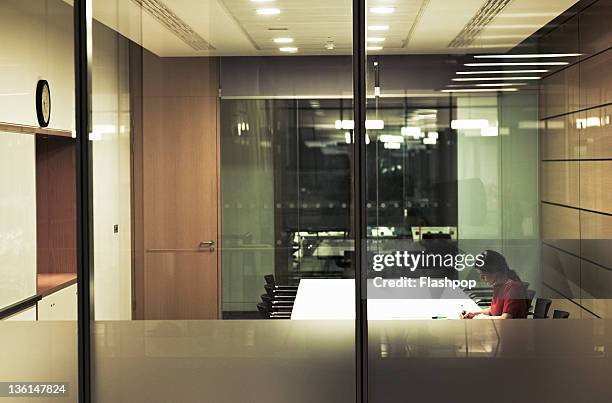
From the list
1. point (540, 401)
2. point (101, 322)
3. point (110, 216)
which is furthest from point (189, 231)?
point (540, 401)

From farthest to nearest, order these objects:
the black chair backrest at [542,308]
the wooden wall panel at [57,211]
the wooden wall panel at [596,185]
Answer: the wooden wall panel at [57,211]
the black chair backrest at [542,308]
the wooden wall panel at [596,185]

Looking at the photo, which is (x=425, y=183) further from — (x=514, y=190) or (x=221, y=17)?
(x=221, y=17)

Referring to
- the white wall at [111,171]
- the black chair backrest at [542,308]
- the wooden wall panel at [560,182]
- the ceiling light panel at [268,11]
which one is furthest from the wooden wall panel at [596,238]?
the white wall at [111,171]

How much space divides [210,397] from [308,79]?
5.69 ft

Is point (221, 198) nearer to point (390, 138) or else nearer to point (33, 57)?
point (390, 138)

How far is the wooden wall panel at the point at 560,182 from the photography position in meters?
3.74

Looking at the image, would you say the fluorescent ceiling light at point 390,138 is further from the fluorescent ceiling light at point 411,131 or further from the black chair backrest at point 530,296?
the black chair backrest at point 530,296

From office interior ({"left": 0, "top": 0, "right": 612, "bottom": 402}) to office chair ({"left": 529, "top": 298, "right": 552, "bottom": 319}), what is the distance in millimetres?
35

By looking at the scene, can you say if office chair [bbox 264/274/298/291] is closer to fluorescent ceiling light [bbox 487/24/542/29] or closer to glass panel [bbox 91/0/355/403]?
glass panel [bbox 91/0/355/403]

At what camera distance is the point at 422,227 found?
3801 mm

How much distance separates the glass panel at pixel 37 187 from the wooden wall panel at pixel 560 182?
7.95ft

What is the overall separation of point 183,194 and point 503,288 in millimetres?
1716

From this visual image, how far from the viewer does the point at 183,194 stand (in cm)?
392

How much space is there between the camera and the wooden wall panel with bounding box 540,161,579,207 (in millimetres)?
3736
